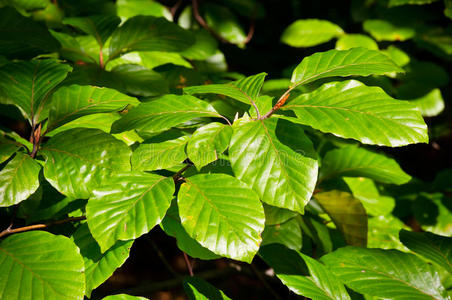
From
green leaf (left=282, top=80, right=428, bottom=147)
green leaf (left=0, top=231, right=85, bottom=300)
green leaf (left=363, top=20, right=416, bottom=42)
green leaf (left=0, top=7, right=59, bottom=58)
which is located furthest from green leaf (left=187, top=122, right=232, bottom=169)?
green leaf (left=363, top=20, right=416, bottom=42)

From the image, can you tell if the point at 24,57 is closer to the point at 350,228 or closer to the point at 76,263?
the point at 76,263

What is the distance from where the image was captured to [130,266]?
2.01 metres

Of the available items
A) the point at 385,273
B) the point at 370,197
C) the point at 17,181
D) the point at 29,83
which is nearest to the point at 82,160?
the point at 17,181

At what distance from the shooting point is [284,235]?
973mm

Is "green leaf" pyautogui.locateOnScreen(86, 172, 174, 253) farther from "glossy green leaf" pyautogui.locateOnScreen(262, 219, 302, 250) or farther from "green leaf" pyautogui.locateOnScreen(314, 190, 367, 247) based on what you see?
"green leaf" pyautogui.locateOnScreen(314, 190, 367, 247)

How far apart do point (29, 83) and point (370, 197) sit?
1083mm

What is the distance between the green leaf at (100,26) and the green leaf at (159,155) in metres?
0.57

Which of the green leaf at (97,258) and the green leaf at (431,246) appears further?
the green leaf at (431,246)

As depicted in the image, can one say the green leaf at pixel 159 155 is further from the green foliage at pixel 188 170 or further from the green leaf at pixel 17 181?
the green leaf at pixel 17 181

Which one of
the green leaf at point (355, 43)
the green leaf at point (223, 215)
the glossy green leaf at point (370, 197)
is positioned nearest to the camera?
the green leaf at point (223, 215)

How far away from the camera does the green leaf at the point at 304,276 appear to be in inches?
29.7

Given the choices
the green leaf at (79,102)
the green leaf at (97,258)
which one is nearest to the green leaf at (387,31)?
the green leaf at (79,102)

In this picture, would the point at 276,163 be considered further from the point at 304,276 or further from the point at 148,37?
the point at 148,37

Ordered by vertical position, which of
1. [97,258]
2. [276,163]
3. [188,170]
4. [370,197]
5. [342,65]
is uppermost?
[342,65]
